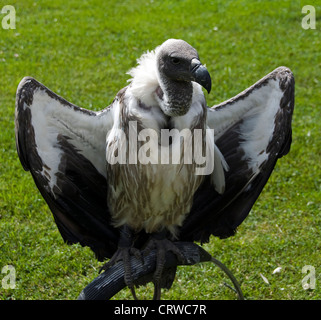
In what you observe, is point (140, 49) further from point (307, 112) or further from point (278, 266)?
point (278, 266)

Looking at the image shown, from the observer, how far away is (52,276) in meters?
4.91

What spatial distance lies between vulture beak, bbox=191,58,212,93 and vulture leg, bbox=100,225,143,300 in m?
1.18

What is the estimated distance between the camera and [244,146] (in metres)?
3.80

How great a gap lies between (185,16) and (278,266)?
600cm

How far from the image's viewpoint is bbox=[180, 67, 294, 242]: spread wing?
11.9ft

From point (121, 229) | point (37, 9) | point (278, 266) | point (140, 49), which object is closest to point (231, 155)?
point (121, 229)

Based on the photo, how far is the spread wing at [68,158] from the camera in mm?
3277

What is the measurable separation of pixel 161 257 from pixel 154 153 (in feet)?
2.25

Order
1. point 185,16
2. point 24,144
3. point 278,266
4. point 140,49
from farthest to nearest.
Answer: point 185,16, point 140,49, point 278,266, point 24,144
